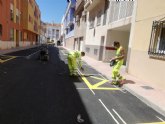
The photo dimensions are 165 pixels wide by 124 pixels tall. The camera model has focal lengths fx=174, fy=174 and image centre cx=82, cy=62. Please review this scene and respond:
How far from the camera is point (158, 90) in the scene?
23.8 ft

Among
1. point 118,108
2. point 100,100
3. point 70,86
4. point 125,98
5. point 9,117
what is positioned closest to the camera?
point 9,117

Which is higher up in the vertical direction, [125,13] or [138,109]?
[125,13]

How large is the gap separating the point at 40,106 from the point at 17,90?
1679mm

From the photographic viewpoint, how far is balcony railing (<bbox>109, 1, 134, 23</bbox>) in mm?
11373

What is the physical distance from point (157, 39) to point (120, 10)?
5515 millimetres

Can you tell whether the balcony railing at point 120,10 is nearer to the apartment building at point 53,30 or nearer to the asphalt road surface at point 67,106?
the asphalt road surface at point 67,106

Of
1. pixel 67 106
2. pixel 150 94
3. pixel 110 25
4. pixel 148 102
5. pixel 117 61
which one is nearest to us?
pixel 67 106

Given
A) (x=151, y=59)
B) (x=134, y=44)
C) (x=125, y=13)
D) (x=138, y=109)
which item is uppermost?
(x=125, y=13)

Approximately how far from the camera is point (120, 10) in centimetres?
1283

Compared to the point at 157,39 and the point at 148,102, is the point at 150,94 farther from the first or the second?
the point at 157,39

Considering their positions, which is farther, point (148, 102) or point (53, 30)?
point (53, 30)

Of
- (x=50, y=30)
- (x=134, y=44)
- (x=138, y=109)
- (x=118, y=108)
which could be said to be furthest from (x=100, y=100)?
(x=50, y=30)

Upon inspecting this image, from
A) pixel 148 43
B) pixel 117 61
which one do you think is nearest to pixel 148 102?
pixel 117 61

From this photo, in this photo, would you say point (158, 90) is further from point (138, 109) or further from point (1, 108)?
point (1, 108)
